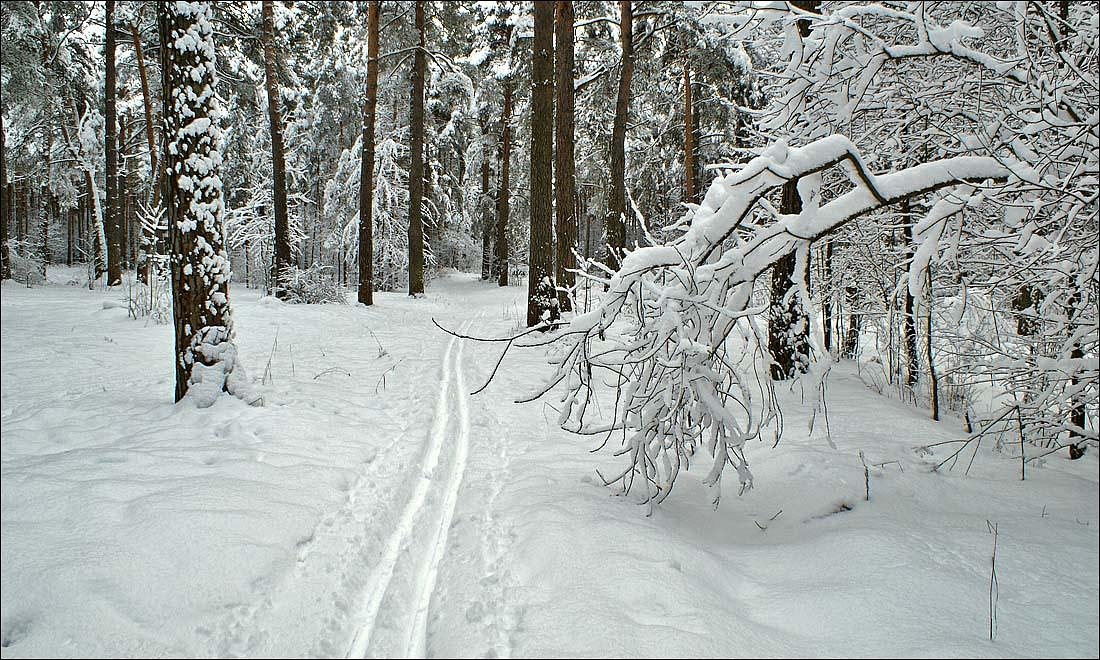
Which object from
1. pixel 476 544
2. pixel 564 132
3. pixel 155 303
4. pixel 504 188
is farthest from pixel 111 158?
pixel 476 544

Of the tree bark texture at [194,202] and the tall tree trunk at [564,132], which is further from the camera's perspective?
the tall tree trunk at [564,132]

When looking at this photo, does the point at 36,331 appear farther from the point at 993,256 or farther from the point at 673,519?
the point at 993,256

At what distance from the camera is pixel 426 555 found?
2945 mm

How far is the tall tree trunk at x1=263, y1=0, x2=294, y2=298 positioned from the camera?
1375cm

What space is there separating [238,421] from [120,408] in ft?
3.15

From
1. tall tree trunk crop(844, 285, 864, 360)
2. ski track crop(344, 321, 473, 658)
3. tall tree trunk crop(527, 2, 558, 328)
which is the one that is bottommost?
ski track crop(344, 321, 473, 658)

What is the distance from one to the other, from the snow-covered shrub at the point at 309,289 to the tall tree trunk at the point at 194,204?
10.00 meters

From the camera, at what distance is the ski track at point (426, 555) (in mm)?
2301

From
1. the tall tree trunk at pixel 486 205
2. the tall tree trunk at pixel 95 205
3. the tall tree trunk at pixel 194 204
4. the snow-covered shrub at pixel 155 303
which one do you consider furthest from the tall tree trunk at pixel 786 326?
the tall tree trunk at pixel 486 205

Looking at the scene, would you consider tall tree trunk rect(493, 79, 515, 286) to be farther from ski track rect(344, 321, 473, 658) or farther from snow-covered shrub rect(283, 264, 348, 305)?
ski track rect(344, 321, 473, 658)

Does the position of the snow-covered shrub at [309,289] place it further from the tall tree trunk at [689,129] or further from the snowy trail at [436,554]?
the snowy trail at [436,554]

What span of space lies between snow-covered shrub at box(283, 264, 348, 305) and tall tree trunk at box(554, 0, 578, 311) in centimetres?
774

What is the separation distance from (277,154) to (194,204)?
10406 millimetres

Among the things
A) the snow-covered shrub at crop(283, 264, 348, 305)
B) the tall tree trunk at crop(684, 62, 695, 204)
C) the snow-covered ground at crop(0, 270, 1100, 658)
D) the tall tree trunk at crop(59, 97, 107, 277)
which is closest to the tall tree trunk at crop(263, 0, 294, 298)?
the snow-covered shrub at crop(283, 264, 348, 305)
